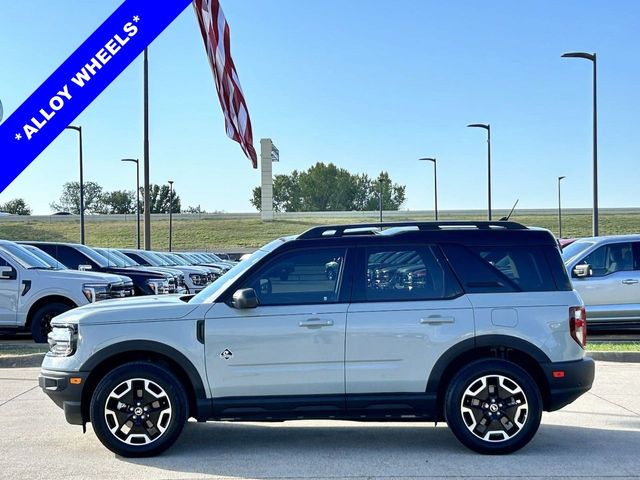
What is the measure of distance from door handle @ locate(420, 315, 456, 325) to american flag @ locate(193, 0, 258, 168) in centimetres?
320

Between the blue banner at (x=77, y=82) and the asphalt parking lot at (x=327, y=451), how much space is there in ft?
8.16

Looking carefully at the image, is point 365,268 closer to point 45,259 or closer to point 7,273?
point 7,273

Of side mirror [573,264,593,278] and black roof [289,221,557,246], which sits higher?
black roof [289,221,557,246]

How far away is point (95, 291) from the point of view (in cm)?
1291

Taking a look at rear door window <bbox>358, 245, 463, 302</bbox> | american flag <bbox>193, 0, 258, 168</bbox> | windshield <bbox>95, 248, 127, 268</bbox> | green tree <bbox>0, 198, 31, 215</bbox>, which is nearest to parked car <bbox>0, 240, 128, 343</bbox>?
windshield <bbox>95, 248, 127, 268</bbox>

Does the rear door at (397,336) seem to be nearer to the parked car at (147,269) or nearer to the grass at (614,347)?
the grass at (614,347)

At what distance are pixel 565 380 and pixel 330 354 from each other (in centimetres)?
191

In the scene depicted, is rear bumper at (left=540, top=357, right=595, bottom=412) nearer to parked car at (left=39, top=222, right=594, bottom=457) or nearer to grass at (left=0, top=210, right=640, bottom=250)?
parked car at (left=39, top=222, right=594, bottom=457)

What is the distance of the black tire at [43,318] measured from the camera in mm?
12727

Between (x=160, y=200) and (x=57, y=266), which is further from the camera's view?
(x=160, y=200)

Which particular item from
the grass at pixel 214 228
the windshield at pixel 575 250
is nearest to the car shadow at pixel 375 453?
the windshield at pixel 575 250

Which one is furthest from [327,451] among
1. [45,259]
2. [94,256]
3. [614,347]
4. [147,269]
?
[147,269]

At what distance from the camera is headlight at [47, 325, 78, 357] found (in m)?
6.06

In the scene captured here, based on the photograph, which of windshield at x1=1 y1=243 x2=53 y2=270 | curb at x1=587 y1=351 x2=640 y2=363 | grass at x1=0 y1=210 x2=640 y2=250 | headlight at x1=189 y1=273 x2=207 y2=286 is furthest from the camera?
grass at x1=0 y1=210 x2=640 y2=250
